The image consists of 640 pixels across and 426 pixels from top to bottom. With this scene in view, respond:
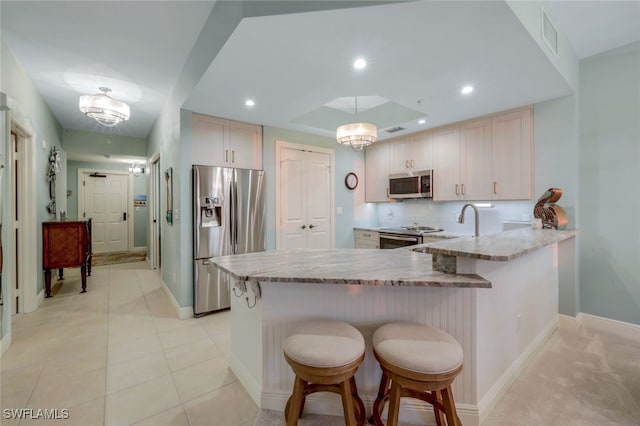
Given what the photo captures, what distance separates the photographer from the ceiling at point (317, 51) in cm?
168

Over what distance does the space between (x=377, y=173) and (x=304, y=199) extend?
1.41m

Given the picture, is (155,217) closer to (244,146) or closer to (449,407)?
(244,146)

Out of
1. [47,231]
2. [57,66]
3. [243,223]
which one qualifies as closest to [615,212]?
[243,223]

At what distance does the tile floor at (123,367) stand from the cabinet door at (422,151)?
10.9 feet

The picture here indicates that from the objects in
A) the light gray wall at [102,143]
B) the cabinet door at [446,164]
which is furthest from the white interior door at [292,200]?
the light gray wall at [102,143]

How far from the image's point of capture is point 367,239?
453cm

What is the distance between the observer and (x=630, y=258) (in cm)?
265

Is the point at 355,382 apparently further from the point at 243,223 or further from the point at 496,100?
the point at 496,100

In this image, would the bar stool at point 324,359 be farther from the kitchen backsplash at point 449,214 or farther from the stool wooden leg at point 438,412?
the kitchen backsplash at point 449,214

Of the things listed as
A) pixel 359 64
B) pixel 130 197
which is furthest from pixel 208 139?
pixel 130 197

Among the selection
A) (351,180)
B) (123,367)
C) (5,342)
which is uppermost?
(351,180)

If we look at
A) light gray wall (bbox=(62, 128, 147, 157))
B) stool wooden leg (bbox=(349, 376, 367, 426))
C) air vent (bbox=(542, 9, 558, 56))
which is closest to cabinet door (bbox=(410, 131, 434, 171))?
air vent (bbox=(542, 9, 558, 56))

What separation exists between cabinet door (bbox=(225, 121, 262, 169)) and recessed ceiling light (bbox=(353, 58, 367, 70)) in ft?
6.24

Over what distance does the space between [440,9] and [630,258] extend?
9.85ft
